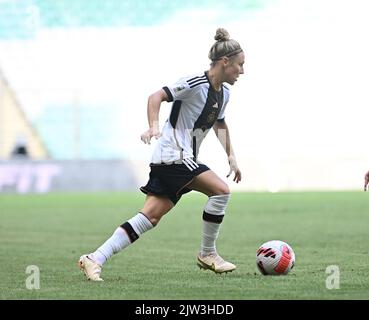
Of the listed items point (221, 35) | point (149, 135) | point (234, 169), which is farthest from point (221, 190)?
point (221, 35)

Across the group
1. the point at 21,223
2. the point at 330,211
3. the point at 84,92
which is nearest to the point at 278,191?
the point at 84,92

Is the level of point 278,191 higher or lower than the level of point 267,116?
lower

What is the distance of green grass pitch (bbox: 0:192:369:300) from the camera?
19.9 ft

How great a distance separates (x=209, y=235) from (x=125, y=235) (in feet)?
2.58

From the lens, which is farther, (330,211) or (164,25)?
(164,25)

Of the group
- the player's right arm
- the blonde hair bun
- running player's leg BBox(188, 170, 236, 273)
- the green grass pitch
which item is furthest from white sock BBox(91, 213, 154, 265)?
the blonde hair bun

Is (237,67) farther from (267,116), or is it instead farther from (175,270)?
(267,116)

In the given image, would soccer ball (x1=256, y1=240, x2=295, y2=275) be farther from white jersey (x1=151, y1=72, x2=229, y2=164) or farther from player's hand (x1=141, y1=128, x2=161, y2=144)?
player's hand (x1=141, y1=128, x2=161, y2=144)

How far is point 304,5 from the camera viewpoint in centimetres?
2864

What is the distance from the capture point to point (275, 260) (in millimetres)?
6898

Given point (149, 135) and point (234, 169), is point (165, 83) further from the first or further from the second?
point (149, 135)

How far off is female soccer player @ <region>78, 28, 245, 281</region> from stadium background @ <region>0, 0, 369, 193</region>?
17.6 metres

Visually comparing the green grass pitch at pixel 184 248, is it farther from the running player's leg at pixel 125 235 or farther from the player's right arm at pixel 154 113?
the player's right arm at pixel 154 113
